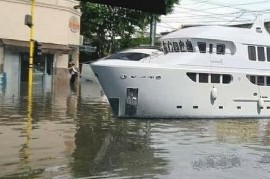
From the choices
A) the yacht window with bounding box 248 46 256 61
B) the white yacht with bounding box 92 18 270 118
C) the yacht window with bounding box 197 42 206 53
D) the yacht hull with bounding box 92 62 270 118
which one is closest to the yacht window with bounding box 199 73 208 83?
the white yacht with bounding box 92 18 270 118

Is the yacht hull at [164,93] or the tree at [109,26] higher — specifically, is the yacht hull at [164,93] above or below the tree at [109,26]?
below

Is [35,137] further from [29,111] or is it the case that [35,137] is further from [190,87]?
[190,87]

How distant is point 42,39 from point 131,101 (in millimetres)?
24013

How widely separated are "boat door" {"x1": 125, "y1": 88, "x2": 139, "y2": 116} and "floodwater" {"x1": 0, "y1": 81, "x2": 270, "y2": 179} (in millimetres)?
391

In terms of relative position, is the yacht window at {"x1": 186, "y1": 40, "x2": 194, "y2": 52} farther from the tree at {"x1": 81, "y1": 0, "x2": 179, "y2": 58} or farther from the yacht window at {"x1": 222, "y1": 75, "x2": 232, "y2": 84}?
the tree at {"x1": 81, "y1": 0, "x2": 179, "y2": 58}

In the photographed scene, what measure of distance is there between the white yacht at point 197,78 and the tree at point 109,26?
101 feet

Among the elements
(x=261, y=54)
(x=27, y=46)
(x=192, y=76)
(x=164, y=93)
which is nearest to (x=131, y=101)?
(x=164, y=93)

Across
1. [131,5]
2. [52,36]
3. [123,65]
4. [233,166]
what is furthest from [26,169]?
[52,36]

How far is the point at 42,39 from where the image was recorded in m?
41.2

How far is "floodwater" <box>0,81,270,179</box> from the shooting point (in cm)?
941

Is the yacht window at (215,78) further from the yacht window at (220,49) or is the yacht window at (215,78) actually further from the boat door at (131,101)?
the boat door at (131,101)

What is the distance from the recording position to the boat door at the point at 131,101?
18422 millimetres

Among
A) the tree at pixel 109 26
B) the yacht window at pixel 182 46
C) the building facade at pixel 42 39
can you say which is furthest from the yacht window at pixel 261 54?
the tree at pixel 109 26

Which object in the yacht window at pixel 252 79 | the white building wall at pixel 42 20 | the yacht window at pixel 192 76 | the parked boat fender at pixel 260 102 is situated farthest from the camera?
the white building wall at pixel 42 20
